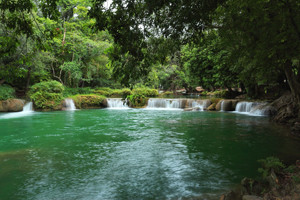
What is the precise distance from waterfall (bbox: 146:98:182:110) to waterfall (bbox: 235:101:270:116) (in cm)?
597

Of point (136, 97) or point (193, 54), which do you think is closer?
point (136, 97)

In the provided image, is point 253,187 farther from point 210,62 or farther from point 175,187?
point 210,62

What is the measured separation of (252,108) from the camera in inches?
727

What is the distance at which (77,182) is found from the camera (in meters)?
5.42

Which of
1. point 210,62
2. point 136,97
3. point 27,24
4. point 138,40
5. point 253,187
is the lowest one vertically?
point 253,187

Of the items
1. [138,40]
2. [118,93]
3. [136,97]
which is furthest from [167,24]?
[118,93]

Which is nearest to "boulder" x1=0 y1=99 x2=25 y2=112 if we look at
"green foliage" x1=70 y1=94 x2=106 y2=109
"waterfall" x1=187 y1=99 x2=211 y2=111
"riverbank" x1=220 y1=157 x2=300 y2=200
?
"green foliage" x1=70 y1=94 x2=106 y2=109

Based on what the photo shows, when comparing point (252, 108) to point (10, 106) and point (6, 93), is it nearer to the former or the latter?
point (10, 106)

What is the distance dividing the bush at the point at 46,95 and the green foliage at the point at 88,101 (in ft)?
5.97

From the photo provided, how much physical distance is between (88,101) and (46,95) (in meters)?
4.32

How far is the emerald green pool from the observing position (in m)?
5.03

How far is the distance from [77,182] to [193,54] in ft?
60.7

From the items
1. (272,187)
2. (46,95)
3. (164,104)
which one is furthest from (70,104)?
(272,187)

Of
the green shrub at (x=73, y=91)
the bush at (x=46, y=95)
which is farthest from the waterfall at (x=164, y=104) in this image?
the bush at (x=46, y=95)
